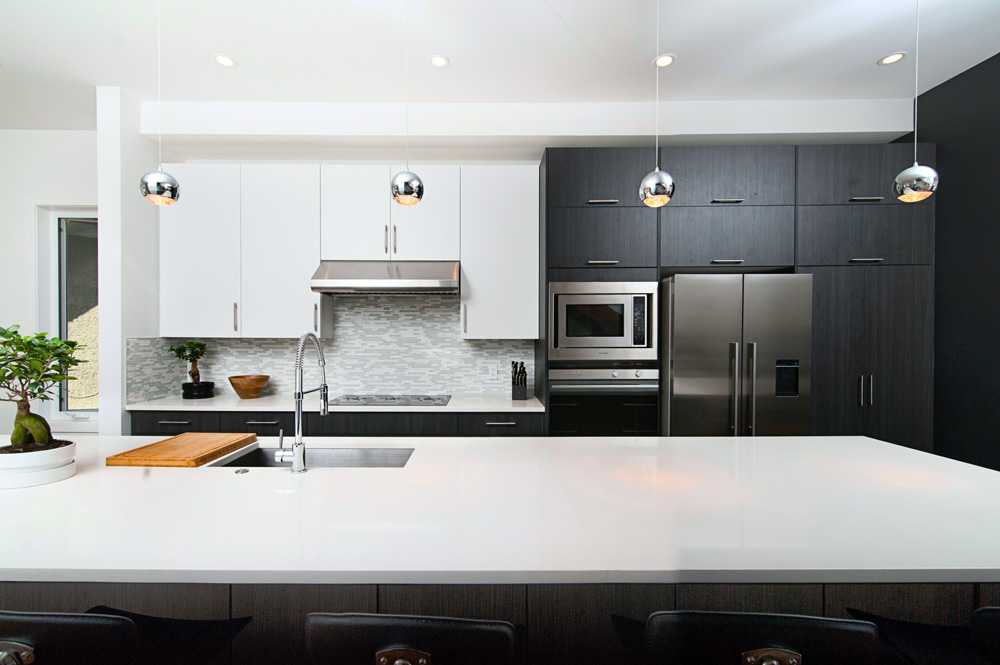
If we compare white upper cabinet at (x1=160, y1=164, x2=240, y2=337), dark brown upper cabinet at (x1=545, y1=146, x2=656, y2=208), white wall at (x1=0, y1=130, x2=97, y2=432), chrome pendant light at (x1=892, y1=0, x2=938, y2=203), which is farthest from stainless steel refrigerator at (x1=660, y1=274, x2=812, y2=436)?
white wall at (x1=0, y1=130, x2=97, y2=432)

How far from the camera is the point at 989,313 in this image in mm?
2568

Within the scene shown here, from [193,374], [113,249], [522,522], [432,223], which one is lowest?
[522,522]

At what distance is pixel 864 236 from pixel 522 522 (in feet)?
9.94

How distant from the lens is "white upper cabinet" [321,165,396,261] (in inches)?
124

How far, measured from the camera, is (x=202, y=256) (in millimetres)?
3174

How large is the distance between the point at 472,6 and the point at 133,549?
2.33 meters

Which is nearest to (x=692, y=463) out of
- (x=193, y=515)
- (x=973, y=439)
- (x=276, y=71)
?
(x=193, y=515)

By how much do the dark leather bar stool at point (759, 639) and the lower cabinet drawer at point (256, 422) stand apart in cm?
260

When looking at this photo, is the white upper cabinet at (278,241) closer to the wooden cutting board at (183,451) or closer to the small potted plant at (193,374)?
the small potted plant at (193,374)

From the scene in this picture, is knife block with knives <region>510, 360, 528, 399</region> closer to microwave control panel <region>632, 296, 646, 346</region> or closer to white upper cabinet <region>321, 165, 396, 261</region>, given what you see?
microwave control panel <region>632, 296, 646, 346</region>

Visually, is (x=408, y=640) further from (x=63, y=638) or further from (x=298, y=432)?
(x=298, y=432)

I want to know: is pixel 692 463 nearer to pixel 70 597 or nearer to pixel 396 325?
pixel 70 597

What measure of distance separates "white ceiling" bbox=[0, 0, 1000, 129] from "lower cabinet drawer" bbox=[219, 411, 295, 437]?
1993 mm

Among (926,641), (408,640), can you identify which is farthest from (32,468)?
(926,641)
